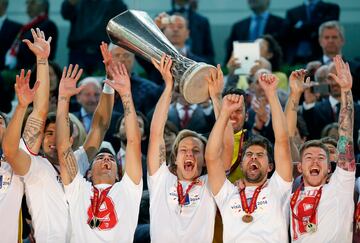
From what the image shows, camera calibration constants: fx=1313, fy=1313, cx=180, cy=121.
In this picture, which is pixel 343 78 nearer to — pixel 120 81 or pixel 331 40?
pixel 120 81

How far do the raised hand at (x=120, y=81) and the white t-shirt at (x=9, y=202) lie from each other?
117 cm

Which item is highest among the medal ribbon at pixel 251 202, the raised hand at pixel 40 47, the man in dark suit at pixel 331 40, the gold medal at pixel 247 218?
the man in dark suit at pixel 331 40

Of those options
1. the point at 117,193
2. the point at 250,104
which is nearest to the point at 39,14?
the point at 250,104

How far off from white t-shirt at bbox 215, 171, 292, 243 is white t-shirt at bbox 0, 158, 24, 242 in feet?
5.72

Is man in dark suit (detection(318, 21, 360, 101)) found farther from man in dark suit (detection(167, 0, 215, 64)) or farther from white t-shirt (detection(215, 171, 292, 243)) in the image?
white t-shirt (detection(215, 171, 292, 243))

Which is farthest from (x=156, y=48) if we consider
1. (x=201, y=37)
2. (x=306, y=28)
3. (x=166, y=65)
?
(x=201, y=37)

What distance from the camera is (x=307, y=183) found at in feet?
37.9

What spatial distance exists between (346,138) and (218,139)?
1.14 m

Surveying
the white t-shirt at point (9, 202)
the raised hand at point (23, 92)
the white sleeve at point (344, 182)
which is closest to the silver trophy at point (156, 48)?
the raised hand at point (23, 92)

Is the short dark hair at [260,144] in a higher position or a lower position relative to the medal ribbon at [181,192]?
higher

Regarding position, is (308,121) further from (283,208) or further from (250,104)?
(283,208)

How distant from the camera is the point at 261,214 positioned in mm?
11328

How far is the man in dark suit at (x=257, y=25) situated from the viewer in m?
16.1

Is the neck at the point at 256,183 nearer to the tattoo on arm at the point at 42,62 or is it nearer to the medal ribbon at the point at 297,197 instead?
the medal ribbon at the point at 297,197
